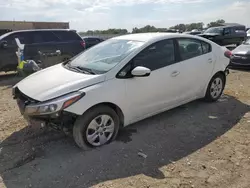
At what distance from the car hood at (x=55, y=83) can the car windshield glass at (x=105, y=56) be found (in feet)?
0.83

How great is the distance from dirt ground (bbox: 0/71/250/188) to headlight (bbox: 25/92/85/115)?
475 millimetres

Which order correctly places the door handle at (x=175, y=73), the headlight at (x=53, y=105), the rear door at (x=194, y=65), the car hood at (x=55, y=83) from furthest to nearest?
the rear door at (x=194, y=65) → the door handle at (x=175, y=73) → the car hood at (x=55, y=83) → the headlight at (x=53, y=105)

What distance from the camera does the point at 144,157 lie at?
363 centimetres

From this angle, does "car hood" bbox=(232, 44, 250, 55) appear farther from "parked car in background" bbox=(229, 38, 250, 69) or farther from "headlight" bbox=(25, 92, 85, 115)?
"headlight" bbox=(25, 92, 85, 115)

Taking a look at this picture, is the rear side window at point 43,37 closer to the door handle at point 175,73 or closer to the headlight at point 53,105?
the door handle at point 175,73

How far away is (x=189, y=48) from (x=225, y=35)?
1647cm

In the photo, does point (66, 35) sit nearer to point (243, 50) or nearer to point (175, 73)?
point (243, 50)

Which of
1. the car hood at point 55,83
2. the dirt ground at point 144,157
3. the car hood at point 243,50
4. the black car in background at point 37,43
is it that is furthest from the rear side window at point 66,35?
the car hood at point 55,83

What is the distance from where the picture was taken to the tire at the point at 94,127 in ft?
11.8

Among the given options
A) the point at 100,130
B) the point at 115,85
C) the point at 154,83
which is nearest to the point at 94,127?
the point at 100,130

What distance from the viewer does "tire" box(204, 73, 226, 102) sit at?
5.57 metres

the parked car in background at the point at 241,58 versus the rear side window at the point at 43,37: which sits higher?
the rear side window at the point at 43,37

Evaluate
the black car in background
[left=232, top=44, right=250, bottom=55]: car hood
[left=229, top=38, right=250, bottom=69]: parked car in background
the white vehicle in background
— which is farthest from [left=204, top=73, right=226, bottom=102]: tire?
the black car in background

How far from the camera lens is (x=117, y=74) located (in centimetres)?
389
